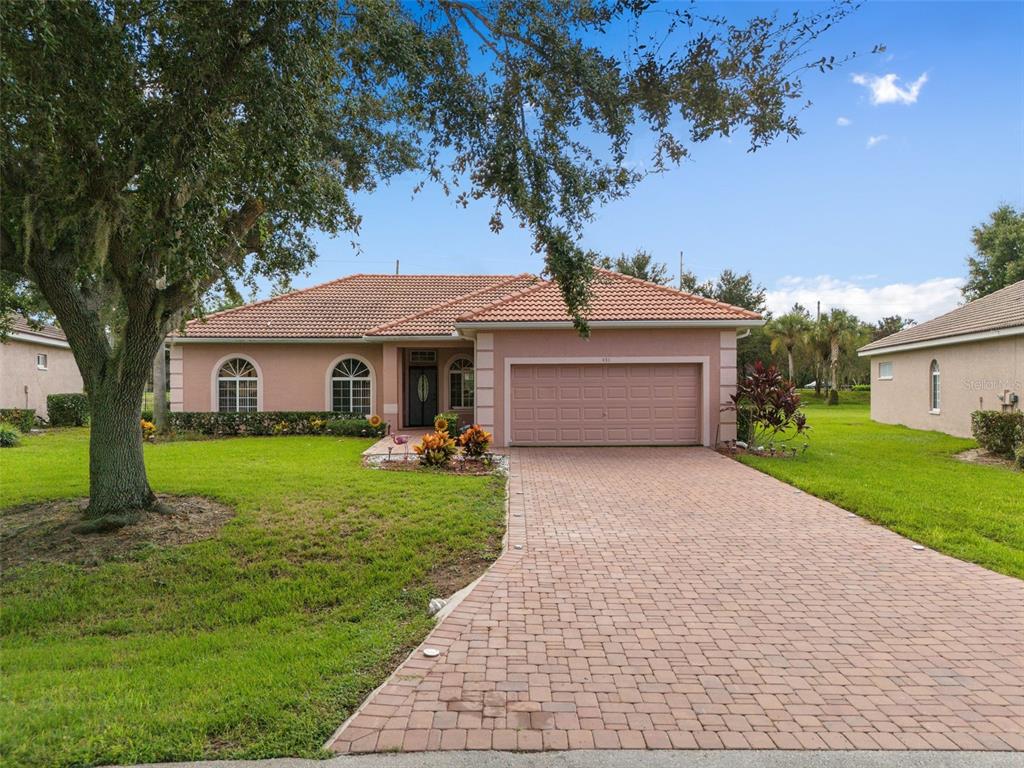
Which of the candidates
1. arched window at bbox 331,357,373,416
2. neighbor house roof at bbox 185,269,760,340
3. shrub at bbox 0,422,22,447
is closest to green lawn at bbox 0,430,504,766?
neighbor house roof at bbox 185,269,760,340

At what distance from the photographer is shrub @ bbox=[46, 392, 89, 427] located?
1984 cm

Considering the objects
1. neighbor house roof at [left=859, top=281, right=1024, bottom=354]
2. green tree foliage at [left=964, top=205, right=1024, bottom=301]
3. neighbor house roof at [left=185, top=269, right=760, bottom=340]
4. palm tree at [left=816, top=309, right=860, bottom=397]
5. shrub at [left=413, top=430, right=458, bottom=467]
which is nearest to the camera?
shrub at [left=413, top=430, right=458, bottom=467]

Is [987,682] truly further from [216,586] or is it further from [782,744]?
[216,586]

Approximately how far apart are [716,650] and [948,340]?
731 inches

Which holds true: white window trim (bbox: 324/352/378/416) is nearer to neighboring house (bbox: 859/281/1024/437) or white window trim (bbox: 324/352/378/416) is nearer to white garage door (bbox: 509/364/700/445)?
white garage door (bbox: 509/364/700/445)

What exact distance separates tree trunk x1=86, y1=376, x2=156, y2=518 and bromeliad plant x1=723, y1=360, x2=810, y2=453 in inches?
499

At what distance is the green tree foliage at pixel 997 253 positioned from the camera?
3588 centimetres

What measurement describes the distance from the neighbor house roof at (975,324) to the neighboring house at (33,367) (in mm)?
28269

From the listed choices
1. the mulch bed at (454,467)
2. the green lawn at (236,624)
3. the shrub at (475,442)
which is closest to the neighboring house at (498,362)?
the shrub at (475,442)

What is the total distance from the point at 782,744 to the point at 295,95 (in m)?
6.10

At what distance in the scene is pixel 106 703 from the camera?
3.31 metres

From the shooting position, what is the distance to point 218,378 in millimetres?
18781

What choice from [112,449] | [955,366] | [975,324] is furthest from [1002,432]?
[112,449]

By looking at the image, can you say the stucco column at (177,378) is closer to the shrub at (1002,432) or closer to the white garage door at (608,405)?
the white garage door at (608,405)
